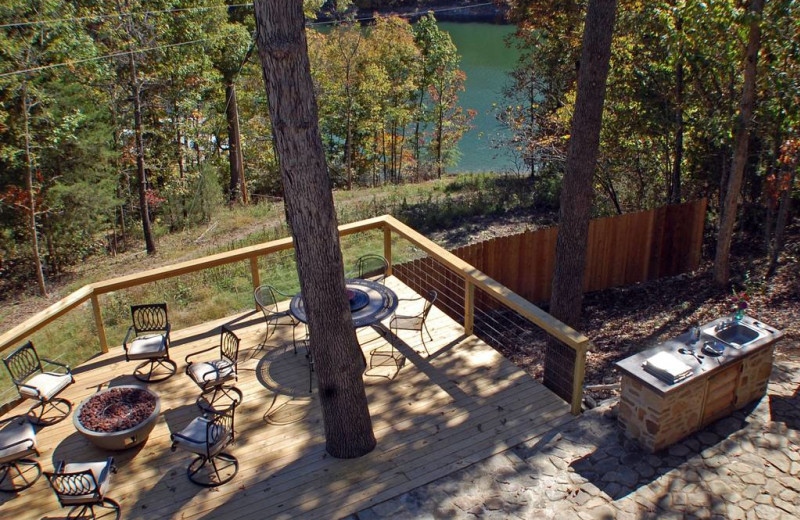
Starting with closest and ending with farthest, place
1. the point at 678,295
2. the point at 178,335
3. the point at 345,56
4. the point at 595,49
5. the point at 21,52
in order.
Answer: the point at 595,49 < the point at 178,335 < the point at 678,295 < the point at 21,52 < the point at 345,56

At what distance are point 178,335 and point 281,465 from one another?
2448mm

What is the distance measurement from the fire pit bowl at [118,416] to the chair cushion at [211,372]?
351 mm

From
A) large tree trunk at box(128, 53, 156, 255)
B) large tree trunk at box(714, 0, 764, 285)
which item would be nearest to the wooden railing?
large tree trunk at box(714, 0, 764, 285)

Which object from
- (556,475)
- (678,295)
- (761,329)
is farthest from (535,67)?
(556,475)

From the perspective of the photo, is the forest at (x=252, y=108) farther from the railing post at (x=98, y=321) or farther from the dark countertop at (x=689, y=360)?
the railing post at (x=98, y=321)

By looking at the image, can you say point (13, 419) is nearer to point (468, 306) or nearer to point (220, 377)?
point (220, 377)

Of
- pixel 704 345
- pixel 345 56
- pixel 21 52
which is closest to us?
pixel 704 345

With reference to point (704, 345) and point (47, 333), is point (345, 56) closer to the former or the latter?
point (47, 333)

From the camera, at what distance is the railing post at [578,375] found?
4891 mm

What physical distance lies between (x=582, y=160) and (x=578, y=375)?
2.09 metres

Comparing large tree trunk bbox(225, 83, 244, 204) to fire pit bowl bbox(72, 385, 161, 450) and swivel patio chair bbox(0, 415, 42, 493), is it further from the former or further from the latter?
swivel patio chair bbox(0, 415, 42, 493)

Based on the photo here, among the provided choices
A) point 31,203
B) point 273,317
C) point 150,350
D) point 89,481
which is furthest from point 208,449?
point 31,203

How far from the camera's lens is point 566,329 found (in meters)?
5.12

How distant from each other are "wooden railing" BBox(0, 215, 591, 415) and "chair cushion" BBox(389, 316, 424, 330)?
0.52 meters
